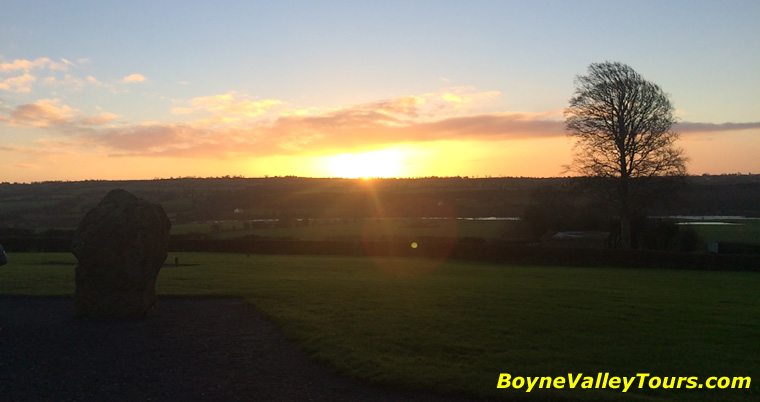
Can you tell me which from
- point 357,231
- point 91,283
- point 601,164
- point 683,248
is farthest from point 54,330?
point 357,231

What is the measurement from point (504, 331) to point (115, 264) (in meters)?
8.50

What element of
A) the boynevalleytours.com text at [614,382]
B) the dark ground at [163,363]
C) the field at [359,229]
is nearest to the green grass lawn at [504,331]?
Result: the boynevalleytours.com text at [614,382]

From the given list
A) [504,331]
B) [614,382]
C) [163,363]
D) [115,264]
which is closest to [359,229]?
[115,264]

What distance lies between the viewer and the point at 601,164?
1423 inches

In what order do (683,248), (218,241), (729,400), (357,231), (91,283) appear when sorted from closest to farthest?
(729,400) < (91,283) < (683,248) < (218,241) < (357,231)

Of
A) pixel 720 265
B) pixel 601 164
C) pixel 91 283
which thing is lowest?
pixel 720 265

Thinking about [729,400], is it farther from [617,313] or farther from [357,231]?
[357,231]

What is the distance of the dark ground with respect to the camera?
7.68 m

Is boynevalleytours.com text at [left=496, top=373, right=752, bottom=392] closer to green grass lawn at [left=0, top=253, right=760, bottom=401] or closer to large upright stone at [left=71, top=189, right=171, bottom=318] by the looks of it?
green grass lawn at [left=0, top=253, right=760, bottom=401]

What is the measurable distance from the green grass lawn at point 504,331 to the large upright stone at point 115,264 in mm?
2895

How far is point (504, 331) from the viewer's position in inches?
439

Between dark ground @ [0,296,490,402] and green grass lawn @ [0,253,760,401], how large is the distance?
0.55 metres

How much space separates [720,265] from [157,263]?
32629 mm

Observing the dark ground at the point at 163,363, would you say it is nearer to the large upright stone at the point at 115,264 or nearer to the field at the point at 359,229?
the large upright stone at the point at 115,264
